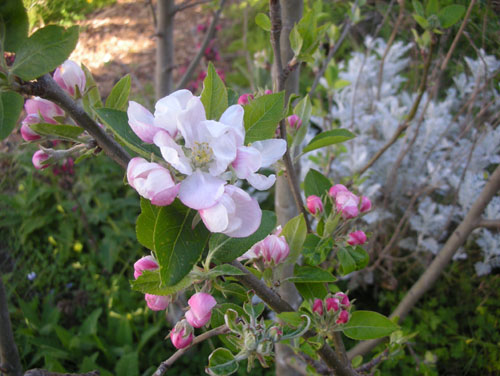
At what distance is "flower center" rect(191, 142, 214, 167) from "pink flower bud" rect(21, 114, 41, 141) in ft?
1.01

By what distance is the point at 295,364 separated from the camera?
128 cm

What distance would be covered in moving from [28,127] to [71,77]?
0.37 feet

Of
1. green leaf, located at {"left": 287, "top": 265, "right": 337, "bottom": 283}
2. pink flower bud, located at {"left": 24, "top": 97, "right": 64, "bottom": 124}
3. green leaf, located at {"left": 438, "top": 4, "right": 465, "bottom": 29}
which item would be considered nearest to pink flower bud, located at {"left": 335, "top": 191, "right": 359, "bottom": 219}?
green leaf, located at {"left": 287, "top": 265, "right": 337, "bottom": 283}

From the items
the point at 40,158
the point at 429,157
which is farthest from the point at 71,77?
the point at 429,157

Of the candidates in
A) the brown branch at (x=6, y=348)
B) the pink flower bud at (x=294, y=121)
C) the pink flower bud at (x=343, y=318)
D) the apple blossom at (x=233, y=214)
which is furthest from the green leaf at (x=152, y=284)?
the brown branch at (x=6, y=348)

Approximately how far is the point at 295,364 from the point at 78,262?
6.36 feet

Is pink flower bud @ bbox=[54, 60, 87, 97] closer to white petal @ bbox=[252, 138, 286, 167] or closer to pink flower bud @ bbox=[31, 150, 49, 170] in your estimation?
pink flower bud @ bbox=[31, 150, 49, 170]

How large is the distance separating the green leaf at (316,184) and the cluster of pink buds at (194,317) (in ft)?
1.39

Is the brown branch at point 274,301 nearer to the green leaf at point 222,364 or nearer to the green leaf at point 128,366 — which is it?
the green leaf at point 222,364

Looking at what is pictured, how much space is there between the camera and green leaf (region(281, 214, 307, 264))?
2.62ft

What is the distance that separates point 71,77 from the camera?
25.7 inches

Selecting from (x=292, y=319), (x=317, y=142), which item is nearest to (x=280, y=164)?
(x=317, y=142)

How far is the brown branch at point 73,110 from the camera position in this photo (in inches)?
21.5

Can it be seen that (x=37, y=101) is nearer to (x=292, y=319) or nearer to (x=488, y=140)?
(x=292, y=319)
